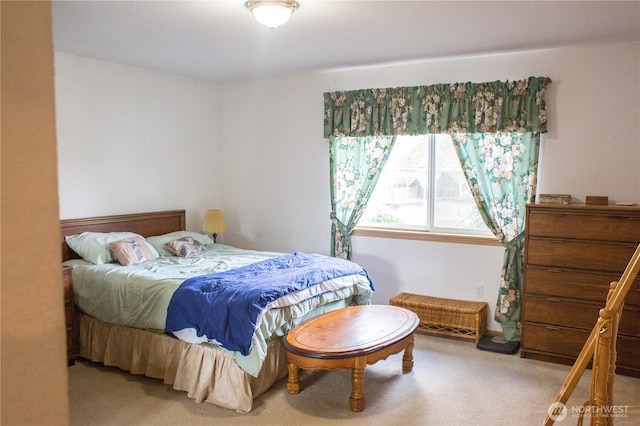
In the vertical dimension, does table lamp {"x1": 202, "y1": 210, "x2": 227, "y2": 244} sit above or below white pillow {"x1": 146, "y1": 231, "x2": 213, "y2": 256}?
above

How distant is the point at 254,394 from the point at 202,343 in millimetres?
466

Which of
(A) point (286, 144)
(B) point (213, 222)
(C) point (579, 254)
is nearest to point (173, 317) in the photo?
(B) point (213, 222)

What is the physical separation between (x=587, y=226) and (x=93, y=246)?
12.5 ft

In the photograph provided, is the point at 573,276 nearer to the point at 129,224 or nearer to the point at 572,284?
the point at 572,284

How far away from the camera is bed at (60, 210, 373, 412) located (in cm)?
322

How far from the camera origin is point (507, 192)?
175 inches

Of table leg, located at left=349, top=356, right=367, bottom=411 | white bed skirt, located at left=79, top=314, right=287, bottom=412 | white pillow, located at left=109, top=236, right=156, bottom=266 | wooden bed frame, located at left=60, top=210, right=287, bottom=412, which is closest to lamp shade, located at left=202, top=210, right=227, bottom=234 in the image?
white pillow, located at left=109, top=236, right=156, bottom=266

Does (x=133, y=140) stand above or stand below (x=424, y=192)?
above

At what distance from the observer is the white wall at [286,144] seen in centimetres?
409

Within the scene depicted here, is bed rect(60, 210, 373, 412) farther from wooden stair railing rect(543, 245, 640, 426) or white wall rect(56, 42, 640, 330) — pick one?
wooden stair railing rect(543, 245, 640, 426)

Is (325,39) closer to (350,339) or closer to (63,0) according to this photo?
(63,0)

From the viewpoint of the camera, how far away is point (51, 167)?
2.85ft

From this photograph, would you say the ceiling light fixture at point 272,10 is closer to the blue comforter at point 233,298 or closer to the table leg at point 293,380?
the blue comforter at point 233,298

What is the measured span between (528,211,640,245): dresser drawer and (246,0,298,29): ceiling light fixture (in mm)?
2376
